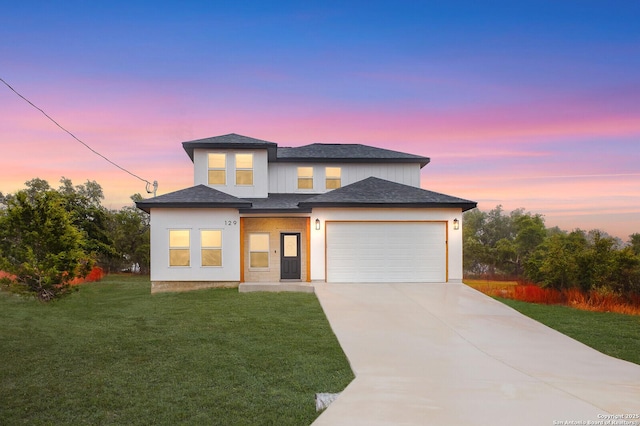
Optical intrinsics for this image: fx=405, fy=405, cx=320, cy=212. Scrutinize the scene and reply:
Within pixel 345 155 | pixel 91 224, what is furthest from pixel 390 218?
pixel 91 224

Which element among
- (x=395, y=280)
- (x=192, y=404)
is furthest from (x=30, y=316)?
(x=395, y=280)

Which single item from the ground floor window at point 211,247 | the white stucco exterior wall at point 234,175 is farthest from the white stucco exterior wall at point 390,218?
the ground floor window at point 211,247

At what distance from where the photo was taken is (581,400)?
220 inches

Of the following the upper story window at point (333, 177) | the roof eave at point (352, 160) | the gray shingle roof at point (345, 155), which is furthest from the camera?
the upper story window at point (333, 177)

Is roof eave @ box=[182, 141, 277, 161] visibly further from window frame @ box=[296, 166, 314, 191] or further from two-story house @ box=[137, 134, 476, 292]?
two-story house @ box=[137, 134, 476, 292]

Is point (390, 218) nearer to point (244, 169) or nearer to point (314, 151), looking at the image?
point (314, 151)

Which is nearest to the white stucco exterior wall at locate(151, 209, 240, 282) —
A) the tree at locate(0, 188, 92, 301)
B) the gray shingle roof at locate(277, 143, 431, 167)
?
the tree at locate(0, 188, 92, 301)

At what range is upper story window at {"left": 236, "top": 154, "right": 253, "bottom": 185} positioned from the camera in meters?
18.7

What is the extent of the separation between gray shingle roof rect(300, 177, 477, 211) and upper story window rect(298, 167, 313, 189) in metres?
2.44

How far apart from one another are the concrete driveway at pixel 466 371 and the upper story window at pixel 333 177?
27.6 feet

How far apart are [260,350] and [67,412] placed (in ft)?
11.4

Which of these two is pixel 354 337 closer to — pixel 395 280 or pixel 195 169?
pixel 395 280

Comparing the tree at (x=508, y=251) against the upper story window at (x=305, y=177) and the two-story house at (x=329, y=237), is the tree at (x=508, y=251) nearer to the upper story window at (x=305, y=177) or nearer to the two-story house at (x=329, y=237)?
the two-story house at (x=329, y=237)

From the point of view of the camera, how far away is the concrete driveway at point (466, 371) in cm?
505
